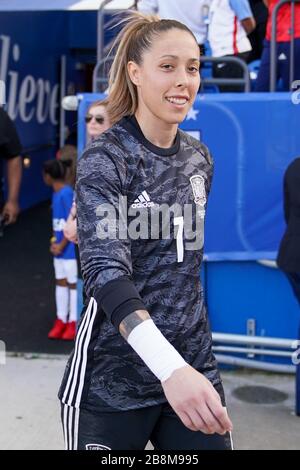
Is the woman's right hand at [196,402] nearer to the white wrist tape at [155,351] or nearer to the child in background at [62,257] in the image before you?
the white wrist tape at [155,351]

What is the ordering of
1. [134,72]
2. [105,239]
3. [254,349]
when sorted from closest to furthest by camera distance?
[105,239] → [134,72] → [254,349]

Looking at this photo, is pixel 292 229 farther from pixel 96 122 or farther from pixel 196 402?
pixel 196 402

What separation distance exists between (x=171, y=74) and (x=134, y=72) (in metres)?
0.14

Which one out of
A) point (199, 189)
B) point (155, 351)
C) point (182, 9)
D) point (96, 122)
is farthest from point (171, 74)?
point (182, 9)

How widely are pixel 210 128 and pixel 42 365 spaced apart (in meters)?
1.97

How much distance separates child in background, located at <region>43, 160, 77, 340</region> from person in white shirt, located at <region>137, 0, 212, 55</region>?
1310mm

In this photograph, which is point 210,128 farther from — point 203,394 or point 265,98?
point 203,394

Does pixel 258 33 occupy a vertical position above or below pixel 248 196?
above

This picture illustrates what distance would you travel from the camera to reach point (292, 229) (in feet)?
14.4

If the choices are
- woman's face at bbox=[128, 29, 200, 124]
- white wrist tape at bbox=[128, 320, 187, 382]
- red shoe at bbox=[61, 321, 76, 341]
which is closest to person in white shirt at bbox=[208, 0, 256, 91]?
red shoe at bbox=[61, 321, 76, 341]

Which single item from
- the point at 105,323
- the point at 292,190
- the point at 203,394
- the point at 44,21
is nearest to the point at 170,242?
the point at 105,323

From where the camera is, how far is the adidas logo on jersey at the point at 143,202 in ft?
6.97

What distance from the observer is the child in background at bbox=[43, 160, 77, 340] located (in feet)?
19.5

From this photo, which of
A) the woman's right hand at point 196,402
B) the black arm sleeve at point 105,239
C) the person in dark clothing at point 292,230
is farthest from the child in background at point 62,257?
the woman's right hand at point 196,402
